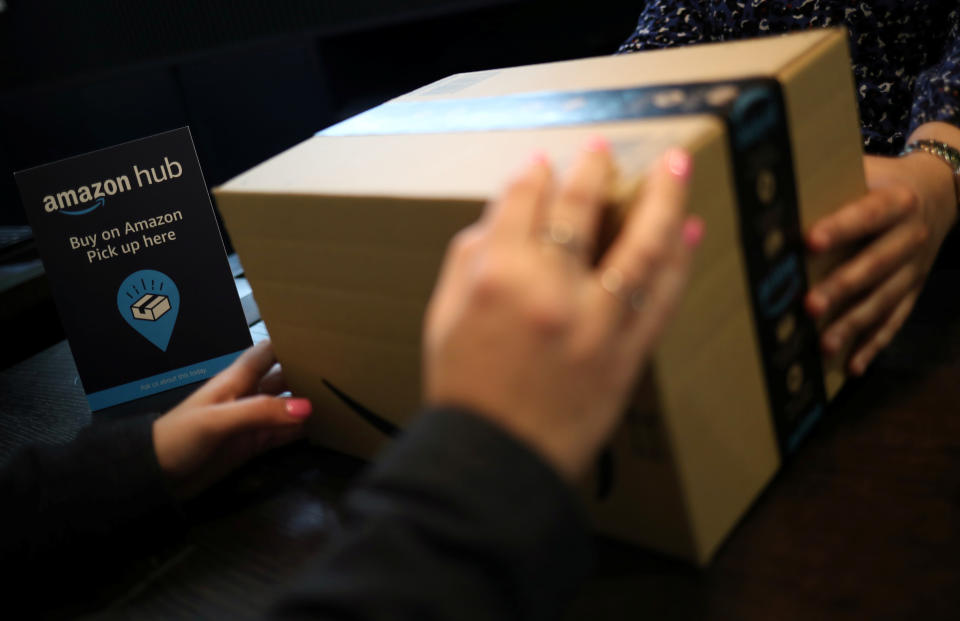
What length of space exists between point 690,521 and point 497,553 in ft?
0.57

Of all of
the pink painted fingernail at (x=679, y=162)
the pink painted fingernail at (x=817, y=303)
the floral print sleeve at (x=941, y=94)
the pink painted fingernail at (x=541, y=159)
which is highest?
the pink painted fingernail at (x=541, y=159)

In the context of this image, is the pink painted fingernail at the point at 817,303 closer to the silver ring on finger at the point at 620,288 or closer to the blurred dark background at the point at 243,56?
the silver ring on finger at the point at 620,288

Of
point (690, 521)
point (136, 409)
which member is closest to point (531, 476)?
point (690, 521)

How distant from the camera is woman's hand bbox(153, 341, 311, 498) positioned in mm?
675

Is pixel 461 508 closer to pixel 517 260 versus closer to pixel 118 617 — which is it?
pixel 517 260

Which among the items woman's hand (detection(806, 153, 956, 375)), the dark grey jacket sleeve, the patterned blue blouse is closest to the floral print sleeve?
the patterned blue blouse

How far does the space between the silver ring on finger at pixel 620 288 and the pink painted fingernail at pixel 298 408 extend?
42cm

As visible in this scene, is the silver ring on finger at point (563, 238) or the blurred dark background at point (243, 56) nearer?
the silver ring on finger at point (563, 238)

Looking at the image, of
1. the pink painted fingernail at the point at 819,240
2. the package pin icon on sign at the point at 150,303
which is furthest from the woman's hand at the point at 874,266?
the package pin icon on sign at the point at 150,303

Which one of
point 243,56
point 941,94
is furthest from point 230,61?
point 941,94

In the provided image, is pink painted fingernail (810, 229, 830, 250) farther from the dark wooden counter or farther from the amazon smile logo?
the amazon smile logo

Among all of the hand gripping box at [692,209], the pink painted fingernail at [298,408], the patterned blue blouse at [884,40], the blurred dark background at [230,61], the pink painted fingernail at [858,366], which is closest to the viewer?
the hand gripping box at [692,209]

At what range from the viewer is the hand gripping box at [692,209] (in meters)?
0.47

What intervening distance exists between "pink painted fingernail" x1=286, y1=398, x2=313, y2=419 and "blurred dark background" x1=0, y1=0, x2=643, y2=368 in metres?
1.31
